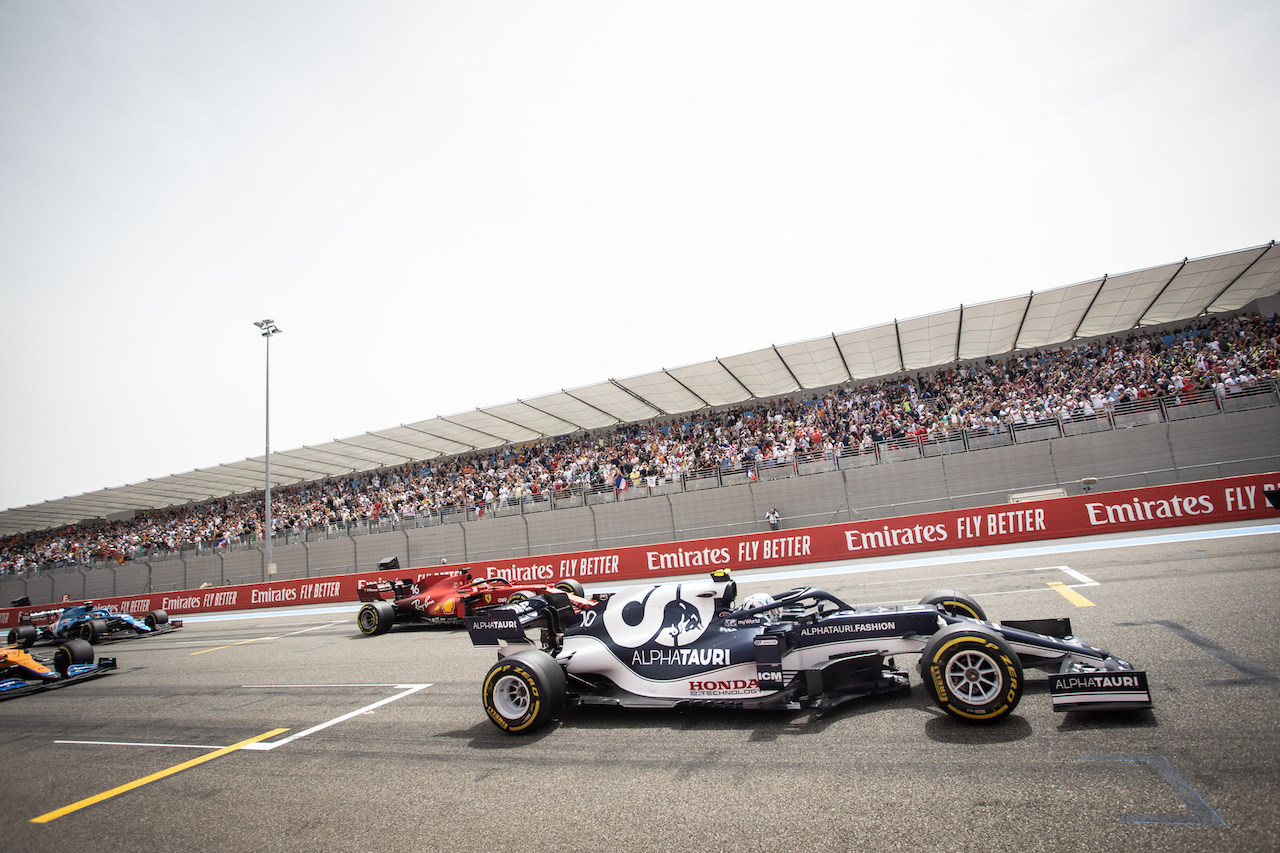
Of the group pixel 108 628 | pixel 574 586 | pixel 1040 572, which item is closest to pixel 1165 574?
pixel 1040 572

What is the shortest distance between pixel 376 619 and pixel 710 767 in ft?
34.4

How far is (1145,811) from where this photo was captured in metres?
3.27

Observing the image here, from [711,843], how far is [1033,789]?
6.10 feet

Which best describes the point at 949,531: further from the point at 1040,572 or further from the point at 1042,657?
the point at 1042,657

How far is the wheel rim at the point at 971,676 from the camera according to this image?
4625mm

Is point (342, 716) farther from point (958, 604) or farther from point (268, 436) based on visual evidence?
point (268, 436)

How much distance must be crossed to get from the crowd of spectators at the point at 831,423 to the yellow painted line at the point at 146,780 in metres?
19.1

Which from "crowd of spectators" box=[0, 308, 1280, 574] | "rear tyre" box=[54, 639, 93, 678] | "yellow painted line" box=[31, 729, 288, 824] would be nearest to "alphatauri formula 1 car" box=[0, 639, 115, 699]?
"rear tyre" box=[54, 639, 93, 678]

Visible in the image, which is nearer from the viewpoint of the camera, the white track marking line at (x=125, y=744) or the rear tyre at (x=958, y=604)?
the rear tyre at (x=958, y=604)

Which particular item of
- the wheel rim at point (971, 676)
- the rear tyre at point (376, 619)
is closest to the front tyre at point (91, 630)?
the rear tyre at point (376, 619)

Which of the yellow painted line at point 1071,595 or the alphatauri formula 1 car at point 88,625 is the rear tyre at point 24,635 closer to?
the alphatauri formula 1 car at point 88,625

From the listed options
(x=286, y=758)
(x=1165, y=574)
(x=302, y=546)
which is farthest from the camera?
(x=302, y=546)

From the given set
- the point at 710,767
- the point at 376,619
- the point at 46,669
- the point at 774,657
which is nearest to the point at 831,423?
the point at 376,619

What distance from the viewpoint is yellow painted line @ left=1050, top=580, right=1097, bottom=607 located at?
26.6ft
